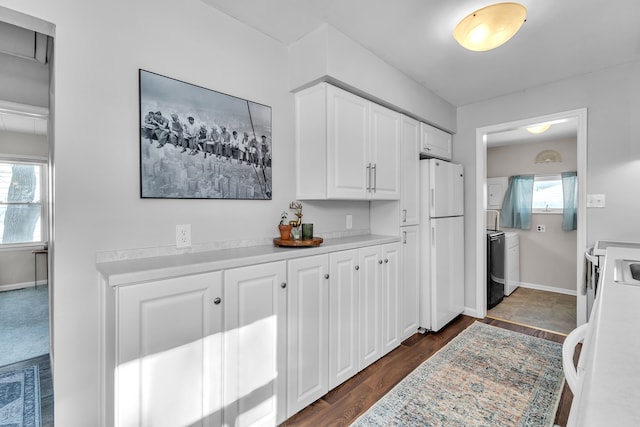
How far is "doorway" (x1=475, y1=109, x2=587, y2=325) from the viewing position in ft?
9.11

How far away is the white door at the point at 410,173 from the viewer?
279 centimetres

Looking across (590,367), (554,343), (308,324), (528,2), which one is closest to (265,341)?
(308,324)

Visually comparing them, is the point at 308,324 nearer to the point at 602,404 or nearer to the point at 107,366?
the point at 107,366

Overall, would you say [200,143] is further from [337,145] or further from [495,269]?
[495,269]

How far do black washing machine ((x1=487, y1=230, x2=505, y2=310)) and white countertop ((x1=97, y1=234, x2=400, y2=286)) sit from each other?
106 inches

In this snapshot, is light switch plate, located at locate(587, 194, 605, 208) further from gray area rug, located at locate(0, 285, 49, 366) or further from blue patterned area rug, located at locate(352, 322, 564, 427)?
gray area rug, located at locate(0, 285, 49, 366)

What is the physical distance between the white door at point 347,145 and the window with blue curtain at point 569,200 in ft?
12.3

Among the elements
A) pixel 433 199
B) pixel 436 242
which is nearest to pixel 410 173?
pixel 433 199

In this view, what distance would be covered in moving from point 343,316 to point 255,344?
0.74 meters

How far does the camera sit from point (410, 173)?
290cm

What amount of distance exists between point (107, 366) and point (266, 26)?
6.97ft

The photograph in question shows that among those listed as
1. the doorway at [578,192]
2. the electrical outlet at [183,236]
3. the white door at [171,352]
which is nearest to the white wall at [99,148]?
the electrical outlet at [183,236]

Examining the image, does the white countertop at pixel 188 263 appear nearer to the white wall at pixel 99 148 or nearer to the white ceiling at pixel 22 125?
the white wall at pixel 99 148

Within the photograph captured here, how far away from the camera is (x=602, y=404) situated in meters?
0.33
